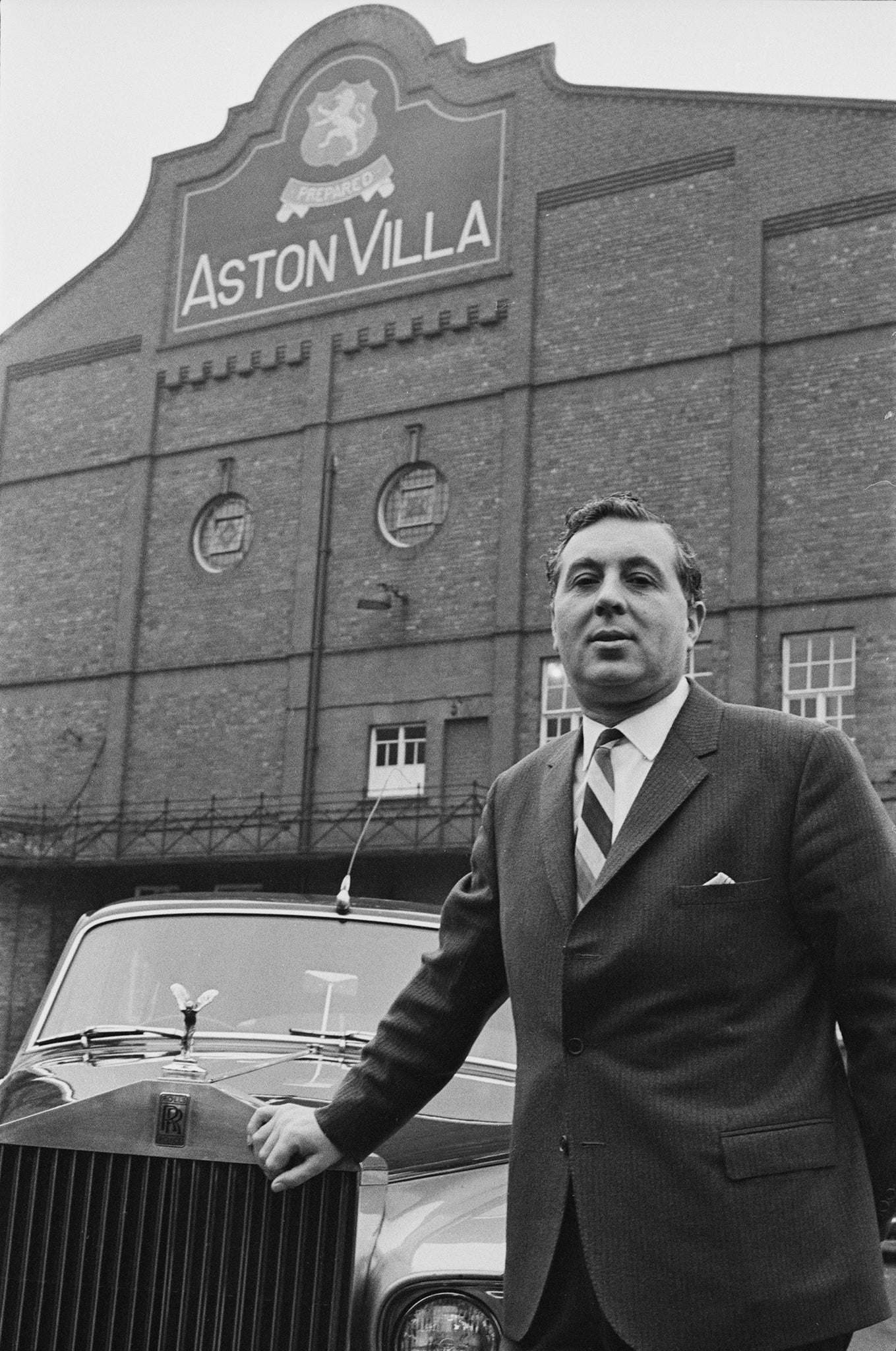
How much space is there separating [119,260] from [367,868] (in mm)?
12816

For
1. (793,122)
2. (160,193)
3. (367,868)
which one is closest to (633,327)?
(793,122)

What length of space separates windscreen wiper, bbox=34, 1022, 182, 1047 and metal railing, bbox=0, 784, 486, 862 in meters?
16.1

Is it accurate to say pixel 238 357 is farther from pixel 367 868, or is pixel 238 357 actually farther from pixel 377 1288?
pixel 377 1288

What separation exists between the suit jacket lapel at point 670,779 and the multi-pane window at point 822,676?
17.5 metres

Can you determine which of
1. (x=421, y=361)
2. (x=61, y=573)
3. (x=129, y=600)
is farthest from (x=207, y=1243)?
(x=61, y=573)

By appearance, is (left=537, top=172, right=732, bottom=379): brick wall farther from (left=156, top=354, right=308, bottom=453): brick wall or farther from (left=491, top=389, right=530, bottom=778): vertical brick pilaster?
(left=156, top=354, right=308, bottom=453): brick wall

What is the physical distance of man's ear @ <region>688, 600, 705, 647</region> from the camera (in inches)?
106

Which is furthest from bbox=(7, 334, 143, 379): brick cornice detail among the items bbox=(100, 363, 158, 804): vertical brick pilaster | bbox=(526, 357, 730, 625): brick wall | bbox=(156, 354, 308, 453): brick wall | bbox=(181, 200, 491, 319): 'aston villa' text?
bbox=(526, 357, 730, 625): brick wall

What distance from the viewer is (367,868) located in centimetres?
2227

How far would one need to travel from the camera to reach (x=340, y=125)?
25.8 m

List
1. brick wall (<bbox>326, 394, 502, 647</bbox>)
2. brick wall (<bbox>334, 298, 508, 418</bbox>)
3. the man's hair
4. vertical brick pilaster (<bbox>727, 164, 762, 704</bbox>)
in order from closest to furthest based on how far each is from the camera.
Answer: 1. the man's hair
2. vertical brick pilaster (<bbox>727, 164, 762, 704</bbox>)
3. brick wall (<bbox>326, 394, 502, 647</bbox>)
4. brick wall (<bbox>334, 298, 508, 418</bbox>)

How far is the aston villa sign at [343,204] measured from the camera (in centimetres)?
2431

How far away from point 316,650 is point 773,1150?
21.5 metres

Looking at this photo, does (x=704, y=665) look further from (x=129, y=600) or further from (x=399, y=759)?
(x=129, y=600)
